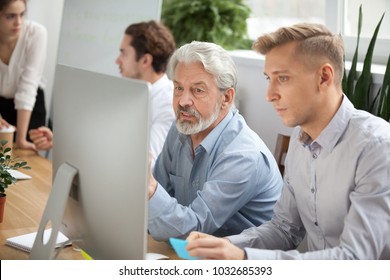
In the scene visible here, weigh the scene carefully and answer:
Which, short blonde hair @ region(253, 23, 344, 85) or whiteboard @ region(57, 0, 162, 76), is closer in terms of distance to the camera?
short blonde hair @ region(253, 23, 344, 85)

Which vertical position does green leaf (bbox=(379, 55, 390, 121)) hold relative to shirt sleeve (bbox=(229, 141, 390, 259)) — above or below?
above

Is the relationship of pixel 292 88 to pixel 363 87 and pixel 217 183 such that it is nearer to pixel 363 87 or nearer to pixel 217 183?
pixel 217 183

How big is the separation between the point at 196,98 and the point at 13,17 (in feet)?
6.47

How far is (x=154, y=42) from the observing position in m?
3.81

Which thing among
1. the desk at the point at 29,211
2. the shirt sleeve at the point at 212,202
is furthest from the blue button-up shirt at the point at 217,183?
the desk at the point at 29,211

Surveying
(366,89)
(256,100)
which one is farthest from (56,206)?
(256,100)

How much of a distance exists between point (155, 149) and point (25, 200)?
0.87 metres

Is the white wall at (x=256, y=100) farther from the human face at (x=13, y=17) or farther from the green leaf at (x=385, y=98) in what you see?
the human face at (x=13, y=17)

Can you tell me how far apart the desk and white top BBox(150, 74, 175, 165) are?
554 mm

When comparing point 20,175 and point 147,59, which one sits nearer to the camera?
point 20,175

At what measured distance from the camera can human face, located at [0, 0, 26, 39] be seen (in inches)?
151

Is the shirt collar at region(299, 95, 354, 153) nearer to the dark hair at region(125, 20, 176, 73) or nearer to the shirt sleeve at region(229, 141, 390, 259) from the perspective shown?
the shirt sleeve at region(229, 141, 390, 259)

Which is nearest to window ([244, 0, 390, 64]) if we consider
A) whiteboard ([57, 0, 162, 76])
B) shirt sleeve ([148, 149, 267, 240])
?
whiteboard ([57, 0, 162, 76])

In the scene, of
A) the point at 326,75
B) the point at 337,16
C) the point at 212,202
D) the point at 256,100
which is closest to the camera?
the point at 326,75
